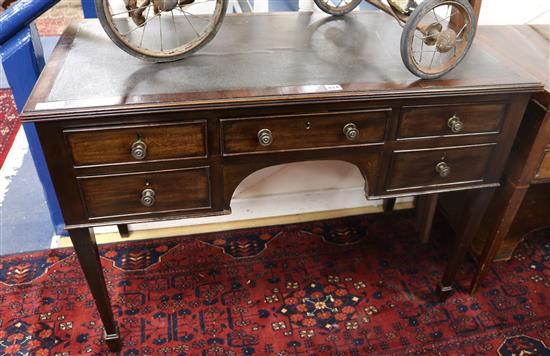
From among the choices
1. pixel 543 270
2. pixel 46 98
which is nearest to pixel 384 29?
pixel 46 98

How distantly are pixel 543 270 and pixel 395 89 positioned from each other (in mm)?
1258

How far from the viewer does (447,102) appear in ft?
4.53

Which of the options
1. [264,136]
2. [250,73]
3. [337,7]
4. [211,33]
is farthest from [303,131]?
[337,7]

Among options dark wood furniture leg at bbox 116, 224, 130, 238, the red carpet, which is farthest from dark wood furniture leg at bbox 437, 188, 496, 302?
the red carpet

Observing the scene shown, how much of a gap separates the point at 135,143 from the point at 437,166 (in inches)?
34.9

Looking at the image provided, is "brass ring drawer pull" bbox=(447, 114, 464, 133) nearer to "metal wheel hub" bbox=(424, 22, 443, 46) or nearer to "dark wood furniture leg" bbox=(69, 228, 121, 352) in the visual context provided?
"metal wheel hub" bbox=(424, 22, 443, 46)

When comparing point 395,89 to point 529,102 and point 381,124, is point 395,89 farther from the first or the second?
point 529,102

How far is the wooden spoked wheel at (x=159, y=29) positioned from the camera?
127 cm

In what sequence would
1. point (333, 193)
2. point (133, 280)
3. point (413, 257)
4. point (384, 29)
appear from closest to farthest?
point (384, 29) → point (133, 280) → point (413, 257) → point (333, 193)

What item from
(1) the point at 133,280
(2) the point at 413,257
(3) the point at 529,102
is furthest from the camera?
(2) the point at 413,257

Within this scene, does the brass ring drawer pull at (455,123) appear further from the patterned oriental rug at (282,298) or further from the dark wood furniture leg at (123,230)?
the dark wood furniture leg at (123,230)

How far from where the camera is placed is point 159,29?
154 cm

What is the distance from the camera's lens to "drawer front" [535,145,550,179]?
5.05 ft

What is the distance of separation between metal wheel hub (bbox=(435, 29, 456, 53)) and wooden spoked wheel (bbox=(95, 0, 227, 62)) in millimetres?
594
